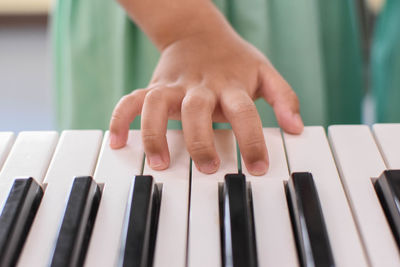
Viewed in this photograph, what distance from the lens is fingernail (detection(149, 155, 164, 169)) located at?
487mm

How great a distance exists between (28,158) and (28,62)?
2.35 meters

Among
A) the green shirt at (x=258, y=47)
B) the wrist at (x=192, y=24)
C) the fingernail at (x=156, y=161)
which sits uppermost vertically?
the green shirt at (x=258, y=47)

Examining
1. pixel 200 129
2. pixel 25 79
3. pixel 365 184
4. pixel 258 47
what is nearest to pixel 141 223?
Answer: pixel 200 129

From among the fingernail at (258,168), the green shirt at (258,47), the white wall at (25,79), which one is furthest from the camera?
the white wall at (25,79)

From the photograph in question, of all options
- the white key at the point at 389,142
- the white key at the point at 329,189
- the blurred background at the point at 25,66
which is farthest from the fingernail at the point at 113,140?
the blurred background at the point at 25,66

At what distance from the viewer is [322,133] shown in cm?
54

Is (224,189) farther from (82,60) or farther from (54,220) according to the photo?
(82,60)

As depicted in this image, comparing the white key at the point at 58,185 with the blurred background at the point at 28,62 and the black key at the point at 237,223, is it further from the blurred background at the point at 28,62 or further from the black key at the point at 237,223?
the blurred background at the point at 28,62

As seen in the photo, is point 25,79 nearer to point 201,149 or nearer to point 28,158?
point 28,158

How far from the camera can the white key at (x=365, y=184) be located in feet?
1.30

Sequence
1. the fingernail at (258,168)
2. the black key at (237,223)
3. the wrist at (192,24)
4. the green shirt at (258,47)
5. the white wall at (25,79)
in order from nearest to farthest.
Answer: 1. the black key at (237,223)
2. the fingernail at (258,168)
3. the wrist at (192,24)
4. the green shirt at (258,47)
5. the white wall at (25,79)

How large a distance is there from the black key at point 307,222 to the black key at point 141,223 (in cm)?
15

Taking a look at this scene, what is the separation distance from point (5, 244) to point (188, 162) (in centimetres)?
22

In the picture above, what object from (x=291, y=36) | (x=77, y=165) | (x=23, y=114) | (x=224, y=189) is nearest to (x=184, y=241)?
(x=224, y=189)
